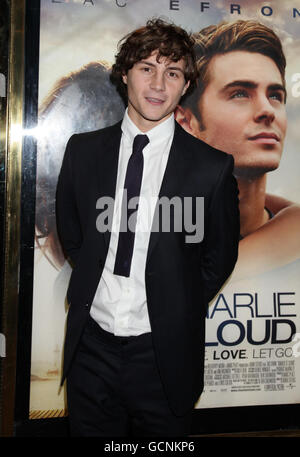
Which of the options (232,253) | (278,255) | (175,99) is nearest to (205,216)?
(232,253)

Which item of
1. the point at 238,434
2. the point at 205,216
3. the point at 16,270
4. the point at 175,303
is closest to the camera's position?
the point at 175,303

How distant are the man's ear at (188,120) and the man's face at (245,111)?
38 millimetres

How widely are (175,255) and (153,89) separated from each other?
2.21 ft

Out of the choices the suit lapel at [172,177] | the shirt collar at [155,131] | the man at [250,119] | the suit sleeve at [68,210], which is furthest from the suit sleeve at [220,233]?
the man at [250,119]

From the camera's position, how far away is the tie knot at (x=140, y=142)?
1671mm

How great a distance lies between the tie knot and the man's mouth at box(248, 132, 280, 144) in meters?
1.04

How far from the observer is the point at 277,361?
100.0 inches

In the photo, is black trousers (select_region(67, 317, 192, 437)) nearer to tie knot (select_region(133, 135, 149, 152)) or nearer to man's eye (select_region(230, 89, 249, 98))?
tie knot (select_region(133, 135, 149, 152))

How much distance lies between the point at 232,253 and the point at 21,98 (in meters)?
1.45

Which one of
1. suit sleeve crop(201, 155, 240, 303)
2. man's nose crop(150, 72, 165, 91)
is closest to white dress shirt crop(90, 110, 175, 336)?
man's nose crop(150, 72, 165, 91)

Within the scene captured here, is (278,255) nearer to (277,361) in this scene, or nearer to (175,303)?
(277,361)

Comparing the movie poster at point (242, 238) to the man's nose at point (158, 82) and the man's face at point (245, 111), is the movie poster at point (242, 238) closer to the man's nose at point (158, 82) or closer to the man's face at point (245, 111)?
the man's face at point (245, 111)

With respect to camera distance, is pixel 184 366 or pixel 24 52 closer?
pixel 184 366

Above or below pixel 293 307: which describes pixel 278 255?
above
